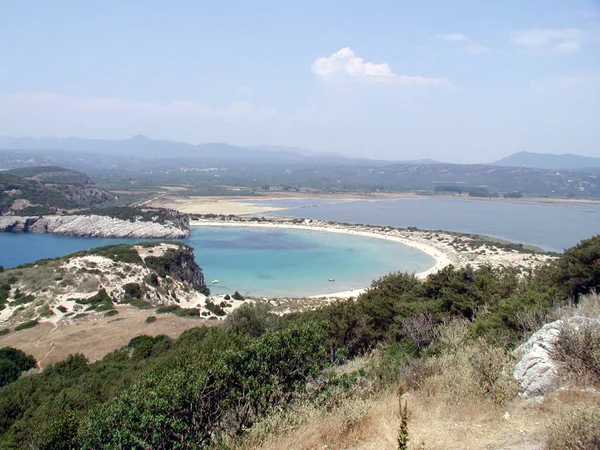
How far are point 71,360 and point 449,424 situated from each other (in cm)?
1334

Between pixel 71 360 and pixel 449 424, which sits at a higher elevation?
pixel 449 424

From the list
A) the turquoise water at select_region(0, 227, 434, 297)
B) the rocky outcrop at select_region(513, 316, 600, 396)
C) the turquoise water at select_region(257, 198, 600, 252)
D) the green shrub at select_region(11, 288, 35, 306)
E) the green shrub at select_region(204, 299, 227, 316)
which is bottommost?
the turquoise water at select_region(0, 227, 434, 297)

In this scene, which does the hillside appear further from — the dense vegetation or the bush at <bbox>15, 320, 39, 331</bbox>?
the dense vegetation

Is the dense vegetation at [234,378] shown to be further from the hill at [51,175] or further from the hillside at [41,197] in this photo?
the hill at [51,175]

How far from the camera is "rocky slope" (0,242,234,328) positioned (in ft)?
73.2

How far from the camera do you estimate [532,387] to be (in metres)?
5.27

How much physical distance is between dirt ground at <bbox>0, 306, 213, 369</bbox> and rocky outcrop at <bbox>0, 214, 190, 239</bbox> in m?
41.4

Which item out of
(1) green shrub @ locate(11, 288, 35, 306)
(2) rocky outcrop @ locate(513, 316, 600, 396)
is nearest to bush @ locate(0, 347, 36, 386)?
(1) green shrub @ locate(11, 288, 35, 306)

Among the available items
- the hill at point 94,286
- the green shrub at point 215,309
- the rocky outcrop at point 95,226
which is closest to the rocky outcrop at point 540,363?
the hill at point 94,286

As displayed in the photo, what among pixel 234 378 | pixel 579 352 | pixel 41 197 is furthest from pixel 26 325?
pixel 41 197

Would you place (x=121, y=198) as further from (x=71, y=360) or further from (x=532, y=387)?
(x=532, y=387)

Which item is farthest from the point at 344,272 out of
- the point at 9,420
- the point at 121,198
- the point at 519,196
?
the point at 519,196

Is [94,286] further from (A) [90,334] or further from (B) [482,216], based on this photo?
(B) [482,216]

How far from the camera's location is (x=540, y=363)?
5410mm
